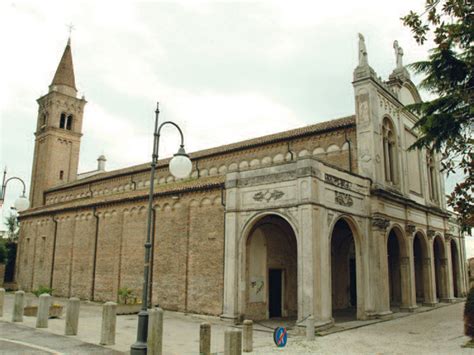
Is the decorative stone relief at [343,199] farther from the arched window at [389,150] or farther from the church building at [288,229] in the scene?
the arched window at [389,150]

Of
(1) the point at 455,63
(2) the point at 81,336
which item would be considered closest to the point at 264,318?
(2) the point at 81,336

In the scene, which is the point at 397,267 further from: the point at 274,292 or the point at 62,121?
the point at 62,121

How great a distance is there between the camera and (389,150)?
2183cm

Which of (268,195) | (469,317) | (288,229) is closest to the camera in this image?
(469,317)

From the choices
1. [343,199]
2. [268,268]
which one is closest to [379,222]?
[343,199]

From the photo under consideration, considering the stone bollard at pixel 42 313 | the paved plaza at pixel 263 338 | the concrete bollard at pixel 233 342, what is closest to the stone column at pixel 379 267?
the paved plaza at pixel 263 338

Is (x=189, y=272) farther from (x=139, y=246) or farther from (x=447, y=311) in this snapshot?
(x=447, y=311)

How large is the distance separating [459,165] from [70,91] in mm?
37967

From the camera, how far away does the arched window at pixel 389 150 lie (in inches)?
814

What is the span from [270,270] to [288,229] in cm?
206

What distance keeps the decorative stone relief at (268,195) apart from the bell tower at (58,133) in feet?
95.4

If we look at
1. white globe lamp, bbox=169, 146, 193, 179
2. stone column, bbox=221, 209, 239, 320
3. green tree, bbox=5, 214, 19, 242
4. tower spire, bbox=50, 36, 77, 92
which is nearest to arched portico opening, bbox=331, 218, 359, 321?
stone column, bbox=221, 209, 239, 320

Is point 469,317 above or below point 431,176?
below

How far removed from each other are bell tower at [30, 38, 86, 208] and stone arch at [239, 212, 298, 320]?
27.9m
